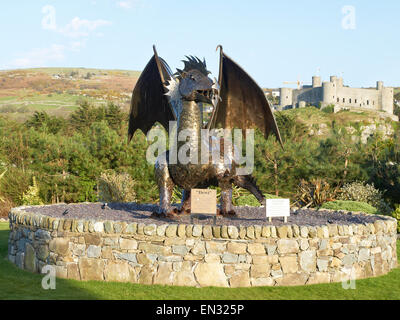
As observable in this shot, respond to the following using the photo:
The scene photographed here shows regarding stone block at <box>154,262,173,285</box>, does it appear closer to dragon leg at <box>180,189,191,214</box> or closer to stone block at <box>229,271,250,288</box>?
stone block at <box>229,271,250,288</box>

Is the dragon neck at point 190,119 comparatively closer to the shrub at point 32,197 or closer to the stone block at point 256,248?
the stone block at point 256,248

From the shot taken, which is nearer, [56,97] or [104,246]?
[104,246]

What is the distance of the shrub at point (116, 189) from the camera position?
16.2m

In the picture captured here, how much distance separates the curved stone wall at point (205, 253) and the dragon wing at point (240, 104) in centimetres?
240

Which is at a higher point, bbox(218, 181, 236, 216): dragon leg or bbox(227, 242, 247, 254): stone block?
bbox(218, 181, 236, 216): dragon leg

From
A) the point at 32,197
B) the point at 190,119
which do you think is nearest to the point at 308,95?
the point at 32,197

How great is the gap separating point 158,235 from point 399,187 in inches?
488

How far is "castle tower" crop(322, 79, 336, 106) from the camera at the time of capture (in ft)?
302

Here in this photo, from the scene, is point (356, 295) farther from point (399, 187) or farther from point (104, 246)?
point (399, 187)

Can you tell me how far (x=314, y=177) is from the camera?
18125 millimetres

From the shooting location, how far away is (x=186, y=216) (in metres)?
9.48

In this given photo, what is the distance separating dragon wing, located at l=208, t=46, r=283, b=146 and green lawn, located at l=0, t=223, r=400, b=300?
3194 millimetres

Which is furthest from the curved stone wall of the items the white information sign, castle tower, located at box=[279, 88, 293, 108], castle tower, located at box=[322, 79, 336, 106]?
castle tower, located at box=[279, 88, 293, 108]

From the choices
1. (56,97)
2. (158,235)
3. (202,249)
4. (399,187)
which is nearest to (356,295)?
(202,249)
